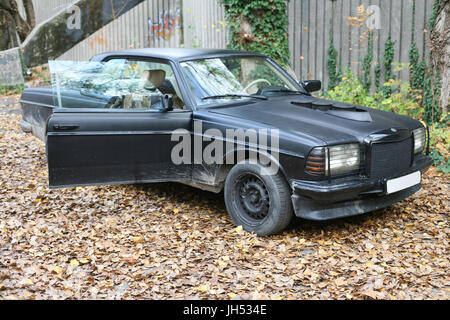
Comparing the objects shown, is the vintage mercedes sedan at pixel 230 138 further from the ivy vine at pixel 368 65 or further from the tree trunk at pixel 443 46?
the ivy vine at pixel 368 65

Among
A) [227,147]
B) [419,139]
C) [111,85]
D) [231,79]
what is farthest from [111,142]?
[419,139]

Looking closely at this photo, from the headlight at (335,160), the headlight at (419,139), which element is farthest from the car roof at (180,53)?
the headlight at (419,139)

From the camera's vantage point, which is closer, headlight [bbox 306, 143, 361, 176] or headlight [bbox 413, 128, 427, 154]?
headlight [bbox 306, 143, 361, 176]

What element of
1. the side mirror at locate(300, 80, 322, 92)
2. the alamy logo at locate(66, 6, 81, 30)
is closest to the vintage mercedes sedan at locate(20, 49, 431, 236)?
the side mirror at locate(300, 80, 322, 92)

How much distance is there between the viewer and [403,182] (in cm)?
491

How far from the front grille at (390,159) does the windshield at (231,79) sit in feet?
5.26

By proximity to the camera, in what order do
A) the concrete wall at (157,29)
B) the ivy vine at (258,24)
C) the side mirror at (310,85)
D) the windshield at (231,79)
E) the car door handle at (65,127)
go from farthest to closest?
the concrete wall at (157,29) → the ivy vine at (258,24) → the side mirror at (310,85) → the windshield at (231,79) → the car door handle at (65,127)

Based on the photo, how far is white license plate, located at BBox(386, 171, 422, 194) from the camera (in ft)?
15.5

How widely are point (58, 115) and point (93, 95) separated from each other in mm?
661

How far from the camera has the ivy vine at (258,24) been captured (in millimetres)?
8367

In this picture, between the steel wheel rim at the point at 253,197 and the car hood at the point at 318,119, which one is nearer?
the car hood at the point at 318,119

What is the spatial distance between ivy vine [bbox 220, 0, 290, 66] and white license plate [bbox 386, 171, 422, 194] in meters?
4.20

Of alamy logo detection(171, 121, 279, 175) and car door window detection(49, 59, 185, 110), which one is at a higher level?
car door window detection(49, 59, 185, 110)

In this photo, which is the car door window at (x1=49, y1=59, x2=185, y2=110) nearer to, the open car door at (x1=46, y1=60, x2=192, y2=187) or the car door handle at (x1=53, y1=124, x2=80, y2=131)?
the open car door at (x1=46, y1=60, x2=192, y2=187)
